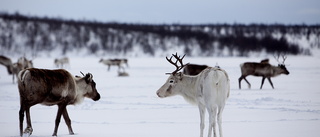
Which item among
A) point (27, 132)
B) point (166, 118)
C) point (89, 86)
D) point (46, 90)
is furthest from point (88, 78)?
point (166, 118)

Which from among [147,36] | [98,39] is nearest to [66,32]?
[98,39]

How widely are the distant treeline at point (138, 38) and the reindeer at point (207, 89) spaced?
237 ft

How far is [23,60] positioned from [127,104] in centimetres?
1169

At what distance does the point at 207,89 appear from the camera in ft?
22.3

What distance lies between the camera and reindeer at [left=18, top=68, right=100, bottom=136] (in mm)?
7059

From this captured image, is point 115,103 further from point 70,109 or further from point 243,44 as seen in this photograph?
point 243,44

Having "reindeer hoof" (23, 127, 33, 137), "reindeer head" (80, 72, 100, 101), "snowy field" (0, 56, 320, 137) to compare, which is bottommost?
"snowy field" (0, 56, 320, 137)

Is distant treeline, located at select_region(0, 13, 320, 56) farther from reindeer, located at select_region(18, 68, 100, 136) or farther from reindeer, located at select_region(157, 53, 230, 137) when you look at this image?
reindeer, located at select_region(18, 68, 100, 136)

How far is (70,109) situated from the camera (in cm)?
1119

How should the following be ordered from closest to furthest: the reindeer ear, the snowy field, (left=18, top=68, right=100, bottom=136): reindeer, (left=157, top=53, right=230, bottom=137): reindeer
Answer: (left=157, top=53, right=230, bottom=137): reindeer < (left=18, top=68, right=100, bottom=136): reindeer < the snowy field < the reindeer ear

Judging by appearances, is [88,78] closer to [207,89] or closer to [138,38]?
[207,89]

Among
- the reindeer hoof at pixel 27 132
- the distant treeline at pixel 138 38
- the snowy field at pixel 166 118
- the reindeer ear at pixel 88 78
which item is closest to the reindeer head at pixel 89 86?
the reindeer ear at pixel 88 78

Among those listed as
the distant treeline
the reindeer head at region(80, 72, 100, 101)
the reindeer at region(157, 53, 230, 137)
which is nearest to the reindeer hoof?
the reindeer head at region(80, 72, 100, 101)

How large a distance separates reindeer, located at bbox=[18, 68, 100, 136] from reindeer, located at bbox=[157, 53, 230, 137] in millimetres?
1858
